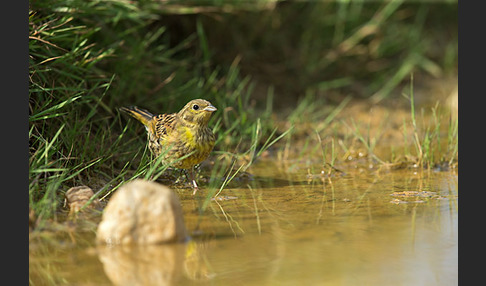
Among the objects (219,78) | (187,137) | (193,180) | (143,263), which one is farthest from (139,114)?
(143,263)

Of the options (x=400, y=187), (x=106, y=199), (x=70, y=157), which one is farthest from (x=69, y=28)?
(x=400, y=187)

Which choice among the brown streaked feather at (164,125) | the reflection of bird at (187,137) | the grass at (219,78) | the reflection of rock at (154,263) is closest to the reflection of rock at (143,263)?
the reflection of rock at (154,263)

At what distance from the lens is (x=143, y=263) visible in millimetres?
3191

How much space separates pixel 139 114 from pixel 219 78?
2070 mm

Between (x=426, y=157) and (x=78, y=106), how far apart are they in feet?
9.80

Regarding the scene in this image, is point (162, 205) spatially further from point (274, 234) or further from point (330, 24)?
point (330, 24)

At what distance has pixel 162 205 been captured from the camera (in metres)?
3.36

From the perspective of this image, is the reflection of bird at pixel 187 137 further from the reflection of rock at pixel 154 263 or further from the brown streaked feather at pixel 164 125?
the reflection of rock at pixel 154 263

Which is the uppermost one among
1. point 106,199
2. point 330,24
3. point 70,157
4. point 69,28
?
point 330,24

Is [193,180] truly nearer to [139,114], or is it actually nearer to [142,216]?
[139,114]

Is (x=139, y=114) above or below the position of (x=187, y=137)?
above

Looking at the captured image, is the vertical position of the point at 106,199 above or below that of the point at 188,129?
below

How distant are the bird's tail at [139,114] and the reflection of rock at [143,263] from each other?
1963mm

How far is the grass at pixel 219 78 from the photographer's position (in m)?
4.79
